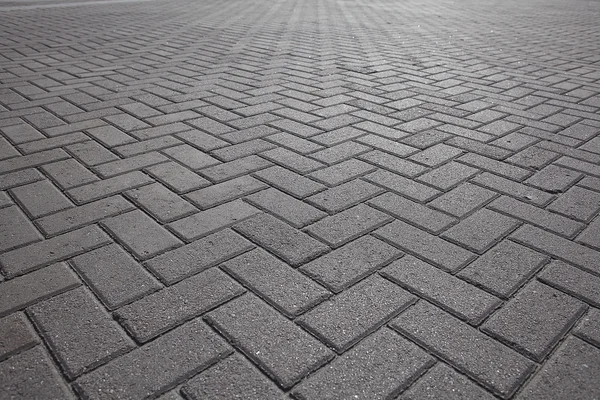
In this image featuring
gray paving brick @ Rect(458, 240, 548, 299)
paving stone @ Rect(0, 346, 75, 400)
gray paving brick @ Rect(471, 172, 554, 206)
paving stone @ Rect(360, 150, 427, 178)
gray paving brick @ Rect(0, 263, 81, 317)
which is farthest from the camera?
paving stone @ Rect(360, 150, 427, 178)

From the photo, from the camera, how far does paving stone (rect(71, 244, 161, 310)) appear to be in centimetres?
187

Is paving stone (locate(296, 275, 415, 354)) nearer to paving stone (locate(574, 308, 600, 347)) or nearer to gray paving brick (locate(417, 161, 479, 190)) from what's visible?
paving stone (locate(574, 308, 600, 347))

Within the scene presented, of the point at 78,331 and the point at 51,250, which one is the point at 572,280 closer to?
the point at 78,331

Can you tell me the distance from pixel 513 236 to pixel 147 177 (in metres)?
2.02

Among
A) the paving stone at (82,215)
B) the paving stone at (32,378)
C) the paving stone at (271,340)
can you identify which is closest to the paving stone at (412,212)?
the paving stone at (271,340)

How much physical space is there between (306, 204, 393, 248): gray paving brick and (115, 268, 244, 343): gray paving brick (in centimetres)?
53

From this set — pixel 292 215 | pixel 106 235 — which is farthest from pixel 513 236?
pixel 106 235

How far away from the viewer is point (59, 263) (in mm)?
2045

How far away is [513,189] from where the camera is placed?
8.96 ft

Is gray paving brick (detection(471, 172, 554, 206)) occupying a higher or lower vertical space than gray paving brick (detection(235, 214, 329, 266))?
higher

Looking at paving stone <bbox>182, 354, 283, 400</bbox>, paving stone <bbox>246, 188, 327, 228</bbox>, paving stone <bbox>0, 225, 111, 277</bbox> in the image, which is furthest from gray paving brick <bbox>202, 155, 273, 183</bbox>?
paving stone <bbox>182, 354, 283, 400</bbox>

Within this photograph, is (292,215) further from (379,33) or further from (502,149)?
(379,33)

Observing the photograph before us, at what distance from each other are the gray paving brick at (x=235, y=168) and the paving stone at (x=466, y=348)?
4.70 ft

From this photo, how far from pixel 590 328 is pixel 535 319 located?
192 millimetres
